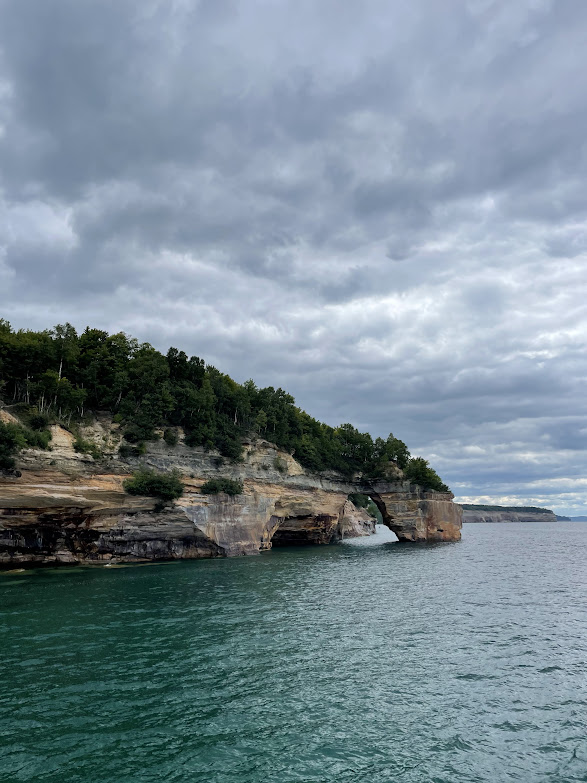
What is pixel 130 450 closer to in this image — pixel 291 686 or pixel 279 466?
pixel 279 466

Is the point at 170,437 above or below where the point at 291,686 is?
above

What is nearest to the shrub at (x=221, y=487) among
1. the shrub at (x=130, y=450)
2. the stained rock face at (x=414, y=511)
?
the shrub at (x=130, y=450)

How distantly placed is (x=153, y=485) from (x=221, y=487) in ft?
37.3

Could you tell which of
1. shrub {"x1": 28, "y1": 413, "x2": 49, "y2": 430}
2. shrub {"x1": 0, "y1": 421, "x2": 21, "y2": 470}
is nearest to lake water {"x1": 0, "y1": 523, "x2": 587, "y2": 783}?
shrub {"x1": 0, "y1": 421, "x2": 21, "y2": 470}

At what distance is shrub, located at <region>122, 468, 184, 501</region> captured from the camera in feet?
173

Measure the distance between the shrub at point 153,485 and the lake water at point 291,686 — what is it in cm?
1615

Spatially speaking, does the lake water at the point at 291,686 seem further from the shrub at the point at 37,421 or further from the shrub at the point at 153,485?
the shrub at the point at 37,421

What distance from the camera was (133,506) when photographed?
54.3m

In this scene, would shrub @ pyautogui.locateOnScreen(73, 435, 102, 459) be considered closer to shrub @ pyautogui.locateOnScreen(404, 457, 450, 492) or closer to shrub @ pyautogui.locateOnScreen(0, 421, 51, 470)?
shrub @ pyautogui.locateOnScreen(0, 421, 51, 470)

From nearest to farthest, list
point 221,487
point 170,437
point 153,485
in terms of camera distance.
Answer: point 153,485 → point 170,437 → point 221,487

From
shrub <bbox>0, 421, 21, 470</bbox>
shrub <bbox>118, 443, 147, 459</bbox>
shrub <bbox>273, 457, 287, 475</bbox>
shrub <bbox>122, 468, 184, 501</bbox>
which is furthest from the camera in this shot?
shrub <bbox>273, 457, 287, 475</bbox>

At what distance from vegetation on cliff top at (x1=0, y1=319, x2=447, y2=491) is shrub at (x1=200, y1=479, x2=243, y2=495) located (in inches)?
182

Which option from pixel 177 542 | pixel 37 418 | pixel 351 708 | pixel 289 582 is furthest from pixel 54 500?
pixel 351 708

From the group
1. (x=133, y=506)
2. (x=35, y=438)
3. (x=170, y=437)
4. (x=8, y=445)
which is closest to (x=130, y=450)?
(x=170, y=437)
